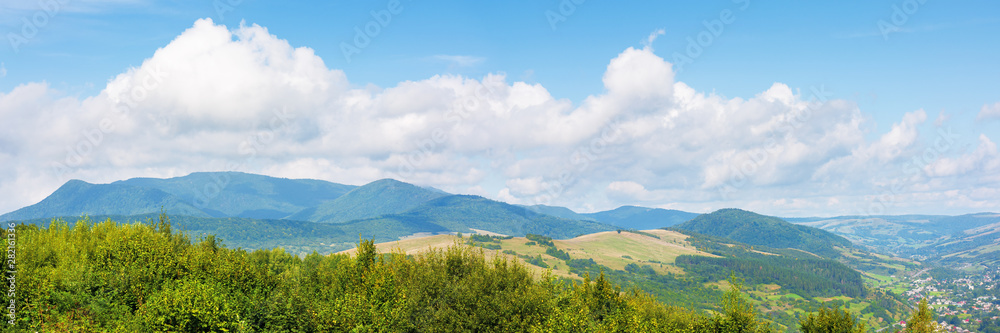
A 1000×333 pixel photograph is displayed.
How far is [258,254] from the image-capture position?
132 m

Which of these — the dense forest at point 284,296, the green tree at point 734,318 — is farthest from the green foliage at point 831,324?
the green tree at point 734,318

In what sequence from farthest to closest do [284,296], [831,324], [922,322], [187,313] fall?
[922,322]
[831,324]
[284,296]
[187,313]

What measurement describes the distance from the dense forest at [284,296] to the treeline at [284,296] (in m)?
0.14

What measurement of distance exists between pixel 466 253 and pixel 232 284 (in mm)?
28783

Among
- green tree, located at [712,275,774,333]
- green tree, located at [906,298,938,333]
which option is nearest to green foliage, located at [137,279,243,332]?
green tree, located at [712,275,774,333]

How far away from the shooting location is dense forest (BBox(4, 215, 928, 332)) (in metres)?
43.3

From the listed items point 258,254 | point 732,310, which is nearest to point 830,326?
point 732,310

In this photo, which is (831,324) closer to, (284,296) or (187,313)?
(284,296)

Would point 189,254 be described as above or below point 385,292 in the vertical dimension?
above

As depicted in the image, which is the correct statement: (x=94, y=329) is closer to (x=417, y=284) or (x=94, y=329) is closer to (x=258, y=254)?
(x=417, y=284)

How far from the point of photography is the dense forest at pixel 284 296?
43281mm

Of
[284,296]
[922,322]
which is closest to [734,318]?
[922,322]

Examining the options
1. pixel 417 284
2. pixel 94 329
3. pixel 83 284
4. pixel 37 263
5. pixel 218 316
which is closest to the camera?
pixel 94 329

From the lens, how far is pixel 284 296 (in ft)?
165
